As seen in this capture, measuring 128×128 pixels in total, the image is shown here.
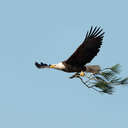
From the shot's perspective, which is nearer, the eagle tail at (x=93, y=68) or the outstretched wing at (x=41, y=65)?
the eagle tail at (x=93, y=68)

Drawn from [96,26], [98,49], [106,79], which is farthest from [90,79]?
[96,26]

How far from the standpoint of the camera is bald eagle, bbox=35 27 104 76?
20.0 feet

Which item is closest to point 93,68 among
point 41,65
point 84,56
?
point 84,56

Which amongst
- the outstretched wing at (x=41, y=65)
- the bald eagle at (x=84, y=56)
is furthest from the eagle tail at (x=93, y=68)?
the outstretched wing at (x=41, y=65)

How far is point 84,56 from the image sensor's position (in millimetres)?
6156

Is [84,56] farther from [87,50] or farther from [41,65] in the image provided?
[41,65]

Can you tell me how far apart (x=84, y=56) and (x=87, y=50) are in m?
0.12

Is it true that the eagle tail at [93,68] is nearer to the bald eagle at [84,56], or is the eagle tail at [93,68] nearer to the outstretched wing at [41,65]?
the bald eagle at [84,56]

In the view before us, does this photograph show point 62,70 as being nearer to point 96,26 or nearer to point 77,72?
point 77,72

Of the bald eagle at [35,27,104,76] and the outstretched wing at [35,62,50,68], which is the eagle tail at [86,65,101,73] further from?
the outstretched wing at [35,62,50,68]

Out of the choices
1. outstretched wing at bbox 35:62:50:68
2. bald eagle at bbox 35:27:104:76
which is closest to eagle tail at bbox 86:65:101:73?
bald eagle at bbox 35:27:104:76

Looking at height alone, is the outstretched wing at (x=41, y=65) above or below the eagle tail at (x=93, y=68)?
above

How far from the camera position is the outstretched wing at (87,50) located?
6129 mm

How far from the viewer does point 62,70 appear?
612 centimetres
